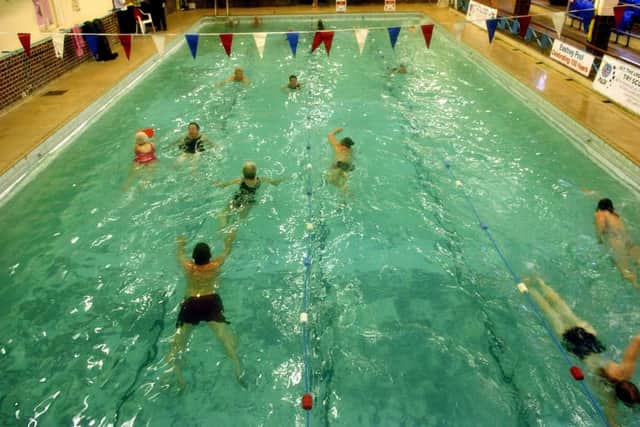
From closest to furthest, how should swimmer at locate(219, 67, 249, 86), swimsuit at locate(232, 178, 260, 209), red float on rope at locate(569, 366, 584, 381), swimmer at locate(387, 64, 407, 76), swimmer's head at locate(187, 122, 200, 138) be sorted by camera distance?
red float on rope at locate(569, 366, 584, 381)
swimsuit at locate(232, 178, 260, 209)
swimmer's head at locate(187, 122, 200, 138)
swimmer at locate(219, 67, 249, 86)
swimmer at locate(387, 64, 407, 76)

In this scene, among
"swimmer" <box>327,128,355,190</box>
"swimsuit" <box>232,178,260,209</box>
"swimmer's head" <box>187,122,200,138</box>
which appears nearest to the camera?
"swimsuit" <box>232,178,260,209</box>

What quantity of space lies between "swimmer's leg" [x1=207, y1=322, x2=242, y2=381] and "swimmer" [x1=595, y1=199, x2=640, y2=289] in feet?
13.9

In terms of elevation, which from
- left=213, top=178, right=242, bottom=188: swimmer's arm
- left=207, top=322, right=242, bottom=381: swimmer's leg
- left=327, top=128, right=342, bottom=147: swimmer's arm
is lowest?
left=207, top=322, right=242, bottom=381: swimmer's leg

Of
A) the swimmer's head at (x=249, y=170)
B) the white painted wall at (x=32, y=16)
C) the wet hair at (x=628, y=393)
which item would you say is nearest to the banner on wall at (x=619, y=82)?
the wet hair at (x=628, y=393)

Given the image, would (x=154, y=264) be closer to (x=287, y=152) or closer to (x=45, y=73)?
(x=287, y=152)

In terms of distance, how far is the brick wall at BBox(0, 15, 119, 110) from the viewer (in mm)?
8883

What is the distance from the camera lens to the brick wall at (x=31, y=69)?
350 inches

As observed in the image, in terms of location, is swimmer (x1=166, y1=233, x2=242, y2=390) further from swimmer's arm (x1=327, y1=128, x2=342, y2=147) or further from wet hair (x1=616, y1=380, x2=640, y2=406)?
swimmer's arm (x1=327, y1=128, x2=342, y2=147)

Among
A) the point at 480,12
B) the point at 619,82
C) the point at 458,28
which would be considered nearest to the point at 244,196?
the point at 619,82

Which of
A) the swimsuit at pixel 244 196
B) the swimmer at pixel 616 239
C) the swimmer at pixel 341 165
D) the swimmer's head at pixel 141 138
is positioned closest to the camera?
the swimmer at pixel 616 239

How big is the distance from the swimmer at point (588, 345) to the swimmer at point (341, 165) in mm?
2947

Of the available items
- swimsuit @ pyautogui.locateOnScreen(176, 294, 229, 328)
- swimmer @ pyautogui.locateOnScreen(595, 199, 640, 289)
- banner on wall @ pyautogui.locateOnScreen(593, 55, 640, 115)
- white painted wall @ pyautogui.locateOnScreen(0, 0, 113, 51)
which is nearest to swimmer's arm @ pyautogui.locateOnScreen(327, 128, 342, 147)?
swimmer @ pyautogui.locateOnScreen(595, 199, 640, 289)

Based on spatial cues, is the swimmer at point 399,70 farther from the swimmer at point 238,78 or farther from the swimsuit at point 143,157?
the swimsuit at point 143,157

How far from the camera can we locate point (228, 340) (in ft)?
13.7
